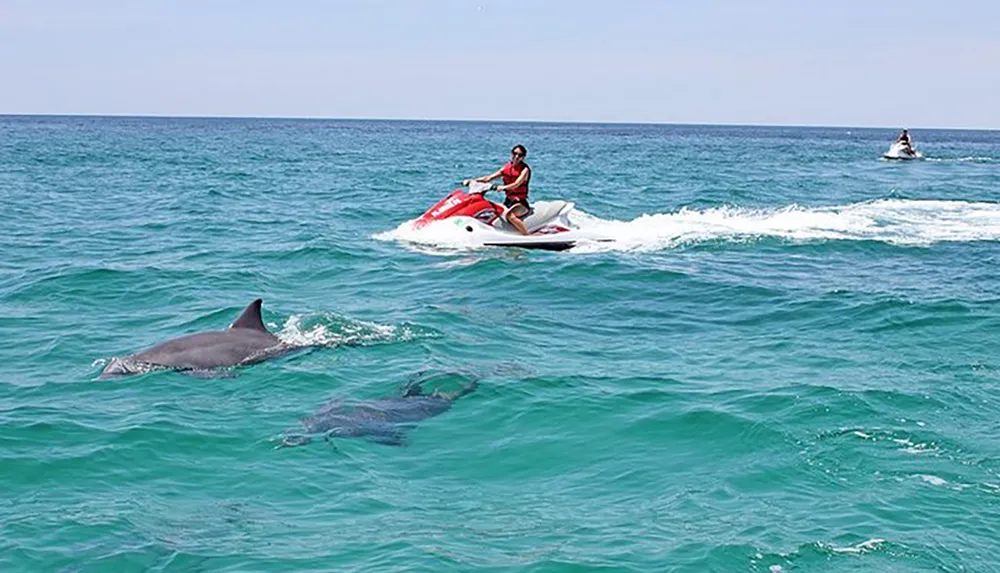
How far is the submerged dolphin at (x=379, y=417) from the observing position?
10.6 m

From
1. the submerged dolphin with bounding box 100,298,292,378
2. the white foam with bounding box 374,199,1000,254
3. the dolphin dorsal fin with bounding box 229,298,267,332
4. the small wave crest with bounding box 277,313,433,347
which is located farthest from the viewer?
the white foam with bounding box 374,199,1000,254

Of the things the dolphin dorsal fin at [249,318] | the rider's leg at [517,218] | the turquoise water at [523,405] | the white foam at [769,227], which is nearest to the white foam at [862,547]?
A: the turquoise water at [523,405]

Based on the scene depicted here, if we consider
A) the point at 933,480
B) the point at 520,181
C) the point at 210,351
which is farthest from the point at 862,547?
the point at 520,181

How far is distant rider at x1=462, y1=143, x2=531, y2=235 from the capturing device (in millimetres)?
24375

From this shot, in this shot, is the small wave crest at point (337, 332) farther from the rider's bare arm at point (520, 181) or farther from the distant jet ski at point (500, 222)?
the rider's bare arm at point (520, 181)

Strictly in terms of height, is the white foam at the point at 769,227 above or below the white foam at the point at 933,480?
above

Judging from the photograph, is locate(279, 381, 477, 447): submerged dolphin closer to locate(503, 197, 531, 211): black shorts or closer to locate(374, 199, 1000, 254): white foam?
locate(374, 199, 1000, 254): white foam

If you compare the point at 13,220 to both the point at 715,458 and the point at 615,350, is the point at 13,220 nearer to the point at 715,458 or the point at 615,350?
the point at 615,350

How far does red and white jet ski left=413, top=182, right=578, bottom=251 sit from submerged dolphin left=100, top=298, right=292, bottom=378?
11.4 metres

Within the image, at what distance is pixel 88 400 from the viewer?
11.9m

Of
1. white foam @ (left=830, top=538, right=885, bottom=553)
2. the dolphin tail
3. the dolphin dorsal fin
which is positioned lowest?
white foam @ (left=830, top=538, right=885, bottom=553)

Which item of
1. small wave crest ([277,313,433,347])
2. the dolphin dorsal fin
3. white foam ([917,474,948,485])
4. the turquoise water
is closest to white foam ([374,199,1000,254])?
the turquoise water

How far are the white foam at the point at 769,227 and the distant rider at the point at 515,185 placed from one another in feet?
3.89

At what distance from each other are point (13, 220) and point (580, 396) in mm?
21718
